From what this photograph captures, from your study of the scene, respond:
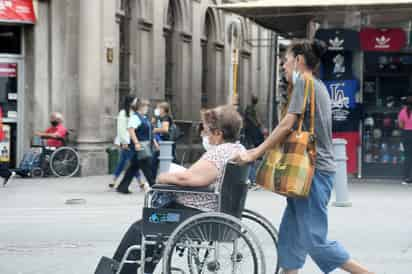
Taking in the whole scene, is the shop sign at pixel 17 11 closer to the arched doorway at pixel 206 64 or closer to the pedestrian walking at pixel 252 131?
the pedestrian walking at pixel 252 131

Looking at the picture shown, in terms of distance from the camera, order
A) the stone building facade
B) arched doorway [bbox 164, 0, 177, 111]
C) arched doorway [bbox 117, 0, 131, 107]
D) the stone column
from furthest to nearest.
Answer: arched doorway [bbox 164, 0, 177, 111] → arched doorway [bbox 117, 0, 131, 107] → the stone building facade → the stone column

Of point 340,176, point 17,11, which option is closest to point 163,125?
point 17,11

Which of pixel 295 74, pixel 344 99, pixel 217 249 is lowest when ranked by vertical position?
pixel 217 249

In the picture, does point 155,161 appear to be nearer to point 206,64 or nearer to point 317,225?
point 317,225

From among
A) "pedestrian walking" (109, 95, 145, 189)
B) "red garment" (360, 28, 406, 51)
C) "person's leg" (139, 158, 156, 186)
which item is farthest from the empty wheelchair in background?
"red garment" (360, 28, 406, 51)

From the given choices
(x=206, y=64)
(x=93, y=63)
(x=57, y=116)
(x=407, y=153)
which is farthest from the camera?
(x=206, y=64)

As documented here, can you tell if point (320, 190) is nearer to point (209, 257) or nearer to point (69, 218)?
point (209, 257)

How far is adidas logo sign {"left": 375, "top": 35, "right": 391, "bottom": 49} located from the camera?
1856 cm

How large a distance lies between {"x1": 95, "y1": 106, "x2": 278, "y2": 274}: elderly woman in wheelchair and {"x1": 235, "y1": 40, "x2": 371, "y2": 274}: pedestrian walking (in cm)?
27

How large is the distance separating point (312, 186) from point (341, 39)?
13015 millimetres

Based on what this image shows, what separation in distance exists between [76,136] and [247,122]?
13.5 ft

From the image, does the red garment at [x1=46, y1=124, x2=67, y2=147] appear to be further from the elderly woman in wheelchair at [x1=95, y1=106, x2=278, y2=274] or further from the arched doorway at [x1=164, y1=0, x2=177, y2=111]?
the elderly woman in wheelchair at [x1=95, y1=106, x2=278, y2=274]

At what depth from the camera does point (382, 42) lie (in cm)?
1858

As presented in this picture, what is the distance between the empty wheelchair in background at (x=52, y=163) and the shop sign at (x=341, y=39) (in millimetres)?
5824
